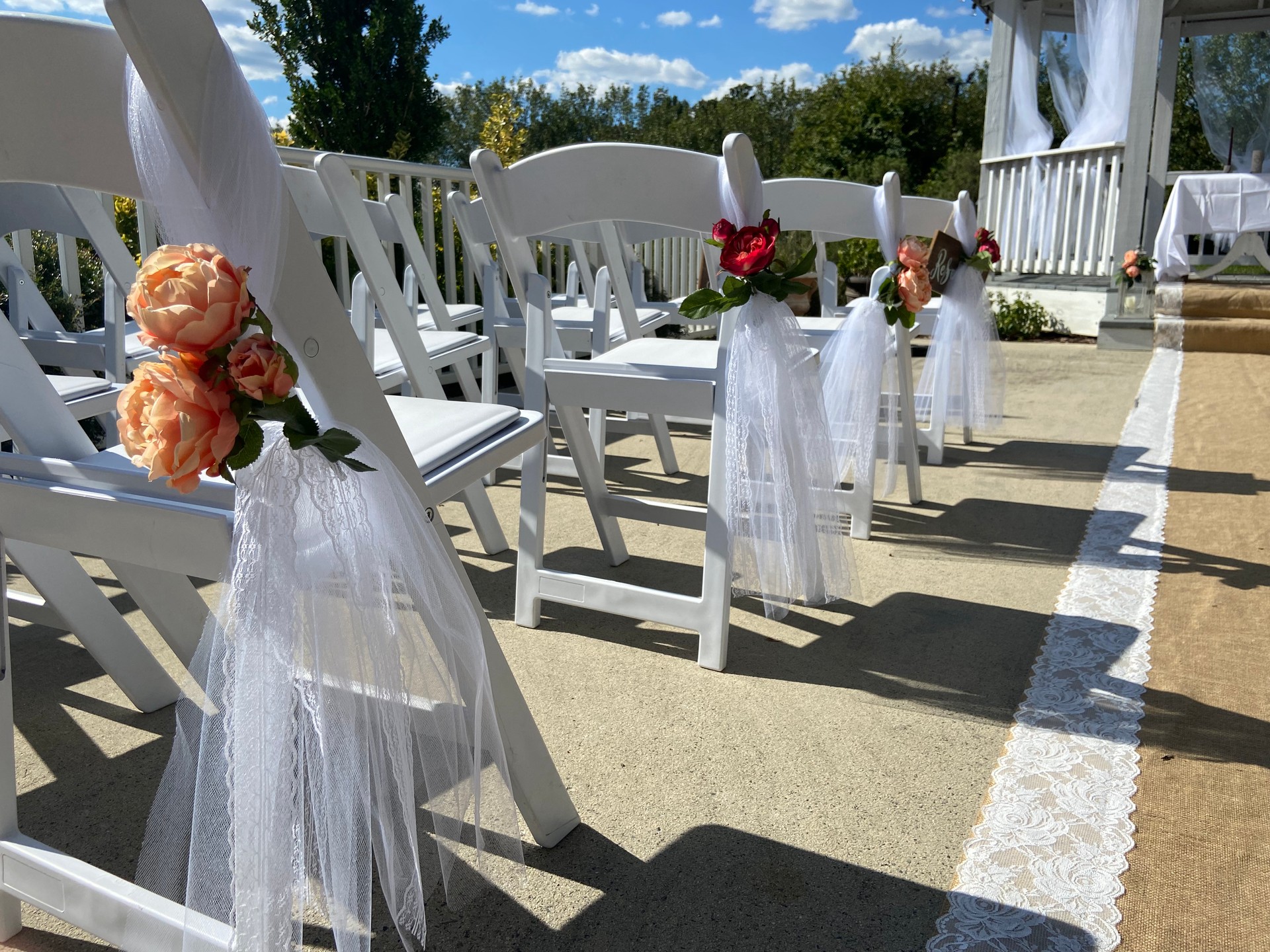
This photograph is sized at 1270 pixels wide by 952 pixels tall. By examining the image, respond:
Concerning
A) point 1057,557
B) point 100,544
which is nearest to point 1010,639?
point 1057,557

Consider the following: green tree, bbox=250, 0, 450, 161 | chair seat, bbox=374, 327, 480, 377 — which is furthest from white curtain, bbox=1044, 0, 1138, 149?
green tree, bbox=250, 0, 450, 161

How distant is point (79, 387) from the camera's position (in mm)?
2102

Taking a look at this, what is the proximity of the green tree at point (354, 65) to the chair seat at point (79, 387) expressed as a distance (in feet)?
49.7

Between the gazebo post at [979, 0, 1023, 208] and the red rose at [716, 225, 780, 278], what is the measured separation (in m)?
6.87

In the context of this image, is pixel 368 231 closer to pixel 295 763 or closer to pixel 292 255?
pixel 292 255

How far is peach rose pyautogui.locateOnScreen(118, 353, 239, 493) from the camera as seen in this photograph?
78cm

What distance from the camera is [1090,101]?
729cm

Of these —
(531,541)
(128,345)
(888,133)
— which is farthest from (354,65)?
(531,541)

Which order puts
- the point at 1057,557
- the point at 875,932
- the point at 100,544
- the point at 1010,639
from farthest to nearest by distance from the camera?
the point at 1057,557 < the point at 1010,639 < the point at 875,932 < the point at 100,544

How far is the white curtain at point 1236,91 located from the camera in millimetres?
8336

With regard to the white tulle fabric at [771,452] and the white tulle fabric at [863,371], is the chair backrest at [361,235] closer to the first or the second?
the white tulle fabric at [771,452]

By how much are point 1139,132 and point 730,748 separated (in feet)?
22.3

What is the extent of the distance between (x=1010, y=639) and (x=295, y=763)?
160 centimetres

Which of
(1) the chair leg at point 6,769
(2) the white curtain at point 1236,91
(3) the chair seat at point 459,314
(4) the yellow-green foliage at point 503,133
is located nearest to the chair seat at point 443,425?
(1) the chair leg at point 6,769
